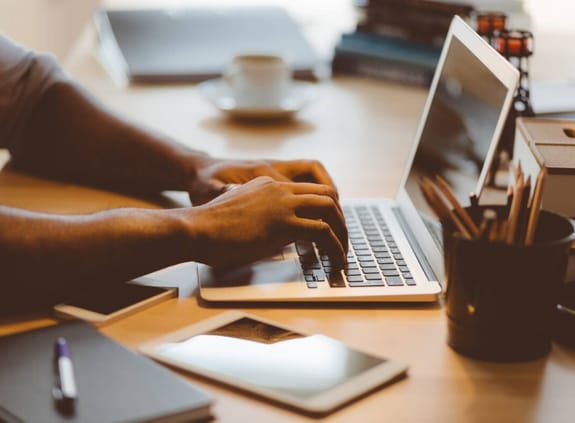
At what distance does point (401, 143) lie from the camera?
1693 mm

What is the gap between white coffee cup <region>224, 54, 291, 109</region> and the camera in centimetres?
185

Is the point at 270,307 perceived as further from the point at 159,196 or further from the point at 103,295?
the point at 159,196

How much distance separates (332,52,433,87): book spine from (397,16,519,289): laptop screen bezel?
0.77 meters

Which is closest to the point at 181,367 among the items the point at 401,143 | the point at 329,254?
the point at 329,254

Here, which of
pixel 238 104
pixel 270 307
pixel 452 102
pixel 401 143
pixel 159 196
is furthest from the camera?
pixel 238 104

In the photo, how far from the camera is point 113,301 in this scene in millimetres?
1009

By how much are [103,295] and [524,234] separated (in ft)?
1.47

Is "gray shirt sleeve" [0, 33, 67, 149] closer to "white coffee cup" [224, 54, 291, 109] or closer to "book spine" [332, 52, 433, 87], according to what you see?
"white coffee cup" [224, 54, 291, 109]

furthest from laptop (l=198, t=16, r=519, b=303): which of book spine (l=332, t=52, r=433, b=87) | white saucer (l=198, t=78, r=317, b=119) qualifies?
book spine (l=332, t=52, r=433, b=87)

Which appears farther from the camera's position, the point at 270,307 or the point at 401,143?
the point at 401,143

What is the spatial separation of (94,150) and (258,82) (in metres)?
0.48

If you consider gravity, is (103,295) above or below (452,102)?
below

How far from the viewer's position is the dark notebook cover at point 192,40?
7.00 ft

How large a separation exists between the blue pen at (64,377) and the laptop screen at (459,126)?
1.65ft
